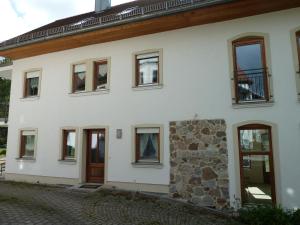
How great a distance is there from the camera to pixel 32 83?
13.5 metres

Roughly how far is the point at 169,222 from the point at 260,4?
7056mm

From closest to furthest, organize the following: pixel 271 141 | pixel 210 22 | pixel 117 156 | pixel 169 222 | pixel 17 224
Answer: pixel 17 224, pixel 169 222, pixel 271 141, pixel 210 22, pixel 117 156

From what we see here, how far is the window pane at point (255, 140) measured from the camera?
893cm

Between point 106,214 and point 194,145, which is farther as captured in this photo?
point 194,145

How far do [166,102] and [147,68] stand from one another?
1.67 meters

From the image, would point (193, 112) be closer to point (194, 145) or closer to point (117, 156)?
point (194, 145)

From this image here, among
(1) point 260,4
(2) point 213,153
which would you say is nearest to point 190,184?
(2) point 213,153

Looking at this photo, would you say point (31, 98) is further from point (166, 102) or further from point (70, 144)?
point (166, 102)

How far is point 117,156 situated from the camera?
35.5ft

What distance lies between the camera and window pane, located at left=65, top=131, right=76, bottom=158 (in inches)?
471

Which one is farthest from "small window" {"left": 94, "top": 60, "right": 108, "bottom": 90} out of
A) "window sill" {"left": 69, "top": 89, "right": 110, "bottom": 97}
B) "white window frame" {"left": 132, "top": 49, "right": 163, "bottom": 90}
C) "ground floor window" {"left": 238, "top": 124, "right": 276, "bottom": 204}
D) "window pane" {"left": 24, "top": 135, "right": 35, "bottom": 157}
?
"ground floor window" {"left": 238, "top": 124, "right": 276, "bottom": 204}

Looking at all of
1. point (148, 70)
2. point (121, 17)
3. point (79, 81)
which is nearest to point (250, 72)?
point (148, 70)

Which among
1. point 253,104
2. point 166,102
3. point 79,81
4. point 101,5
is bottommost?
point 253,104

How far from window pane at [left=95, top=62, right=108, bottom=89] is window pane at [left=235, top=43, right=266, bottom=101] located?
526cm
